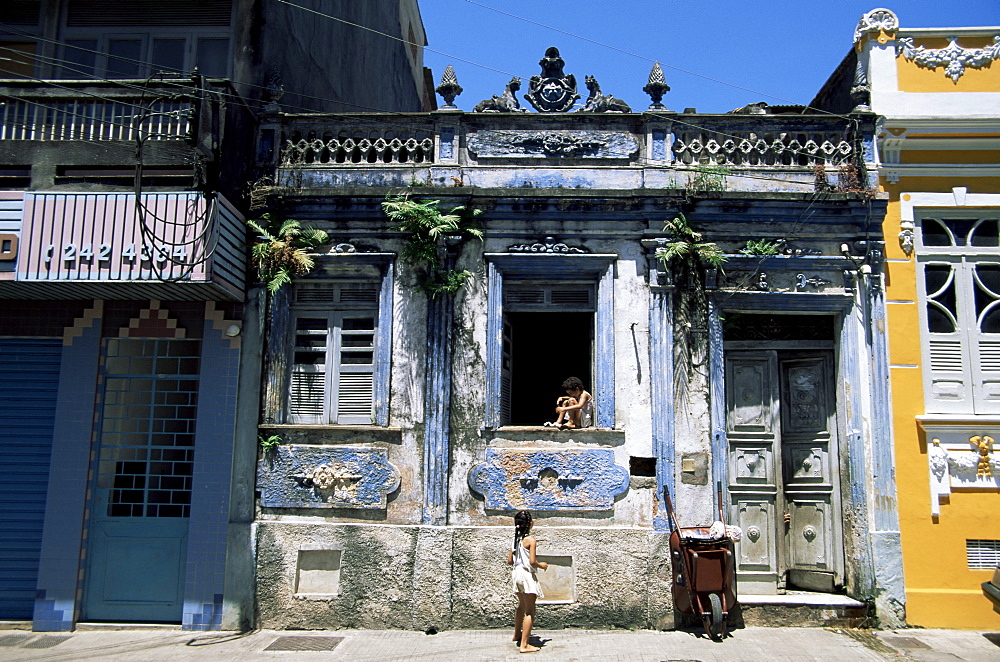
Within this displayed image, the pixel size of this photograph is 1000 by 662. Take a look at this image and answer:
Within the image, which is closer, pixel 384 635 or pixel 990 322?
pixel 384 635

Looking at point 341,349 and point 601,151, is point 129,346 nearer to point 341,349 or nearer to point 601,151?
point 341,349

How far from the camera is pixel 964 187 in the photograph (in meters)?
8.88

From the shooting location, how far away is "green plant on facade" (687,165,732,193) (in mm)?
8828

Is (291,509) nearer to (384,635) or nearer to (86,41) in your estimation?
(384,635)

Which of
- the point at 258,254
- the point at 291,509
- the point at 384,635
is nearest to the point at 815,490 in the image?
the point at 384,635

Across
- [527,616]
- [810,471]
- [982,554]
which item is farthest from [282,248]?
[982,554]

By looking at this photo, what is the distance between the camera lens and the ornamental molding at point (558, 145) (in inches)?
355

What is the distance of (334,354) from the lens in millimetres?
8914

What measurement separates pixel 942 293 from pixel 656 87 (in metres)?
4.22

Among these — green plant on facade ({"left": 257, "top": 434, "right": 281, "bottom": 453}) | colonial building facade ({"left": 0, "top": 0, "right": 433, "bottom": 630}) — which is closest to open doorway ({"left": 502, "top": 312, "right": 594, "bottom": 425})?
green plant on facade ({"left": 257, "top": 434, "right": 281, "bottom": 453})

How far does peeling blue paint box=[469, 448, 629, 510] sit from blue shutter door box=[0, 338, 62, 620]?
5.12 metres

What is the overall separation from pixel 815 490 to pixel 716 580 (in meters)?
1.96

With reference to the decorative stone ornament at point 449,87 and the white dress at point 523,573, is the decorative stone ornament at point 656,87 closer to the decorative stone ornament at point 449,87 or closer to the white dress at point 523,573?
the decorative stone ornament at point 449,87

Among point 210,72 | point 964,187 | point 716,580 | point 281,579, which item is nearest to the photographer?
point 716,580
